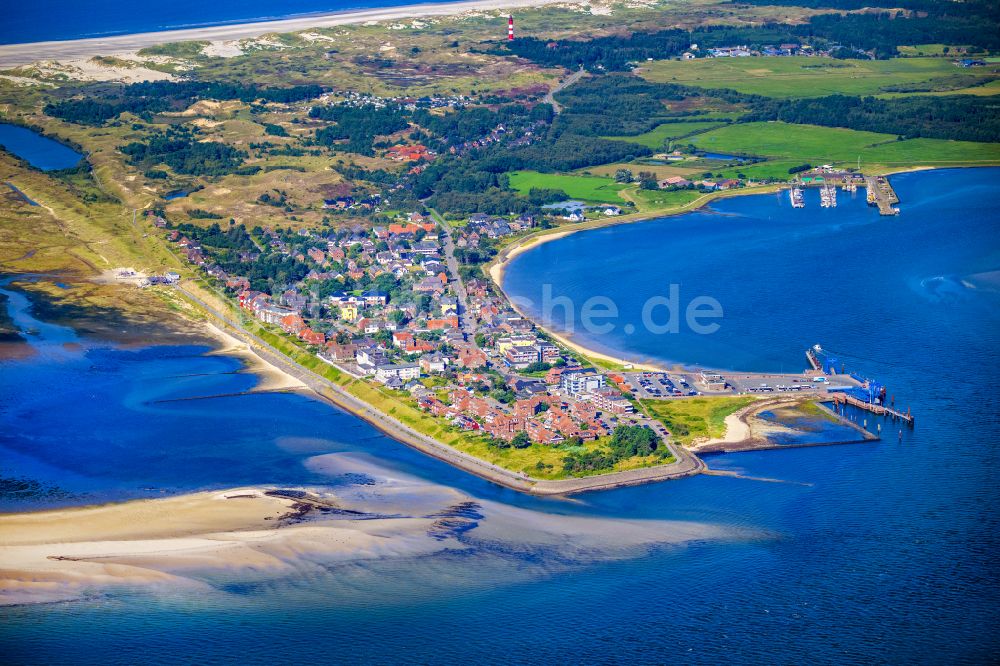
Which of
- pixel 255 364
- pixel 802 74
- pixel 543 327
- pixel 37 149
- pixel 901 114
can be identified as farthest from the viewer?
pixel 802 74

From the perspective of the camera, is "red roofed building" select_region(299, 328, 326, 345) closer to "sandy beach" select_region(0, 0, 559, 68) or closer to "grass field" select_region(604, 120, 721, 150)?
"grass field" select_region(604, 120, 721, 150)

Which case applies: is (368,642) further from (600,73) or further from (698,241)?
(600,73)

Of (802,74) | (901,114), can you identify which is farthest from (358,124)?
(802,74)

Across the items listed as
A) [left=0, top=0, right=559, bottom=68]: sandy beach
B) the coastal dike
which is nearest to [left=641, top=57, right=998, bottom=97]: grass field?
[left=0, top=0, right=559, bottom=68]: sandy beach

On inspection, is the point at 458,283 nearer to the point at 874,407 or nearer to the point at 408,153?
the point at 874,407

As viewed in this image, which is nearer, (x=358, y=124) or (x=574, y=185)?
(x=574, y=185)

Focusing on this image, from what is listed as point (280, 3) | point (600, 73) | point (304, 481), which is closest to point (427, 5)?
point (280, 3)

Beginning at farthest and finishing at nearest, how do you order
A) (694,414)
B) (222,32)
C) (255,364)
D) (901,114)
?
1. (222,32)
2. (901,114)
3. (255,364)
4. (694,414)
